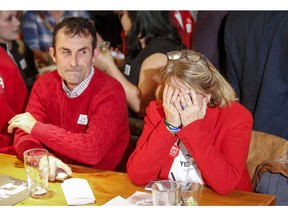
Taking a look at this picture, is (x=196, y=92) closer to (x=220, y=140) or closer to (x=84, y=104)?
(x=220, y=140)

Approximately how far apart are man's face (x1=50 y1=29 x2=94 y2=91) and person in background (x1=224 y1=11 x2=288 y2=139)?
951 mm

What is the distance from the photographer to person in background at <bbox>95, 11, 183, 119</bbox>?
3170mm

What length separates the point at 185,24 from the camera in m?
4.23

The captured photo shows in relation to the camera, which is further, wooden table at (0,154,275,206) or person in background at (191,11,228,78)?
person in background at (191,11,228,78)

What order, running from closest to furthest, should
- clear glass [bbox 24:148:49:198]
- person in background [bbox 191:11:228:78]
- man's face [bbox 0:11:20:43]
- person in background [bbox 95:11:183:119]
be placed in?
1. clear glass [bbox 24:148:49:198]
2. person in background [bbox 95:11:183:119]
3. person in background [bbox 191:11:228:78]
4. man's face [bbox 0:11:20:43]

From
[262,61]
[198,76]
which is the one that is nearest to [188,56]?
[198,76]

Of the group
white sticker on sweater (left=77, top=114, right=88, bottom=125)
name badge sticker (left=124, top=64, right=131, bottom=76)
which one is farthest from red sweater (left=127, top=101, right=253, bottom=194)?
name badge sticker (left=124, top=64, right=131, bottom=76)

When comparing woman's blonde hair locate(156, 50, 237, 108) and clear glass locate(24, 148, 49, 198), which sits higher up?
woman's blonde hair locate(156, 50, 237, 108)

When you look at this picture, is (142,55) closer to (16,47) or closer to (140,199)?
(16,47)

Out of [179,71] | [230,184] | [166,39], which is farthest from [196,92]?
[166,39]

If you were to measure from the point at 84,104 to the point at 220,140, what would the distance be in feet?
2.40

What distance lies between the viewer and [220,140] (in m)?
2.24

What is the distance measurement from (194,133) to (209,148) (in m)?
0.08

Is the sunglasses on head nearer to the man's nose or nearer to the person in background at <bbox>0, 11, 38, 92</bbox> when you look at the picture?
the man's nose
